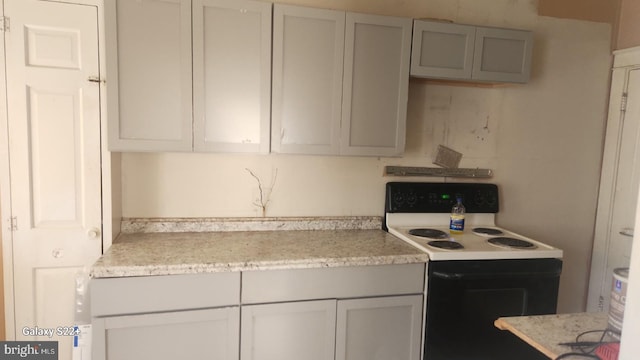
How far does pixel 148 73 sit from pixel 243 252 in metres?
0.97

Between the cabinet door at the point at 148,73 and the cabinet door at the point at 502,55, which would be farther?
the cabinet door at the point at 502,55

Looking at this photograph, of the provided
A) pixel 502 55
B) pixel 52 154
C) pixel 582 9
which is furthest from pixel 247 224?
pixel 582 9

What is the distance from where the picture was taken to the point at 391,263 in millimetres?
1935

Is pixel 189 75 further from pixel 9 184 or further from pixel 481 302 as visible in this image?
pixel 481 302

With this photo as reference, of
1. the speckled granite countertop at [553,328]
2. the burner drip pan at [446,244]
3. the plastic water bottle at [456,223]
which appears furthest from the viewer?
the plastic water bottle at [456,223]

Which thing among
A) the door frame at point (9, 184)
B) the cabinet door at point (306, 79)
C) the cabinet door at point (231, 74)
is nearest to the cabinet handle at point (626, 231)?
the cabinet door at point (306, 79)

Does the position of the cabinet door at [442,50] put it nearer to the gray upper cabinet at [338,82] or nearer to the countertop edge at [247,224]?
the gray upper cabinet at [338,82]

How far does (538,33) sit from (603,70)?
577 millimetres

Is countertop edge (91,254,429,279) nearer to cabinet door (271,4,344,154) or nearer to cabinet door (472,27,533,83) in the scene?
cabinet door (271,4,344,154)

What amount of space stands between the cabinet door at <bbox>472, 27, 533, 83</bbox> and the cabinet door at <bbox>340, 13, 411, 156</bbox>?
43 cm

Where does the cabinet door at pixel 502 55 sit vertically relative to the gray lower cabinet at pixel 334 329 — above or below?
above

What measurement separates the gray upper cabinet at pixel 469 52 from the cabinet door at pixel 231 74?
83cm

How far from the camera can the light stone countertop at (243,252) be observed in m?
1.71

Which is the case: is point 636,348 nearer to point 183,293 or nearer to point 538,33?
point 183,293
